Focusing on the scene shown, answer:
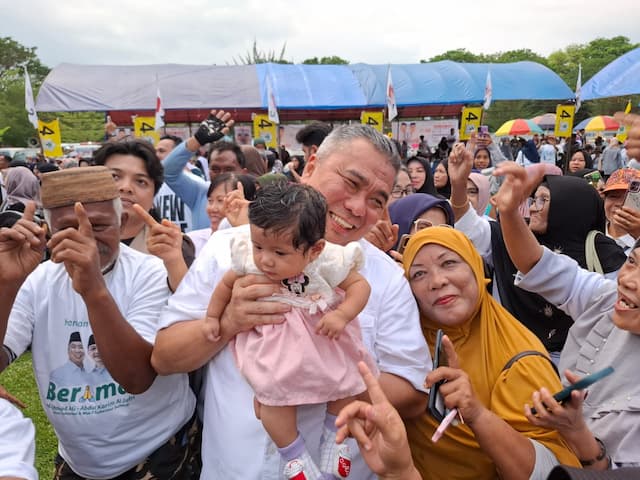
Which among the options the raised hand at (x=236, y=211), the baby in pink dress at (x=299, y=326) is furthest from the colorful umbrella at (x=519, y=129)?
the baby in pink dress at (x=299, y=326)

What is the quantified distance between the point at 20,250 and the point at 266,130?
1244 centimetres

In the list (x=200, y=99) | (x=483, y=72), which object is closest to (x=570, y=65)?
(x=483, y=72)

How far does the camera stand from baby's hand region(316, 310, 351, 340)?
154 centimetres

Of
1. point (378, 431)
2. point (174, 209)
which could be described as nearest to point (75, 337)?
point (378, 431)

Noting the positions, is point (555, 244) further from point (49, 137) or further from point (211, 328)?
point (49, 137)

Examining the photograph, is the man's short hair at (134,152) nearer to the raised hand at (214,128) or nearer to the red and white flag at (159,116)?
the raised hand at (214,128)

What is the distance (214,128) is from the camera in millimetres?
4395

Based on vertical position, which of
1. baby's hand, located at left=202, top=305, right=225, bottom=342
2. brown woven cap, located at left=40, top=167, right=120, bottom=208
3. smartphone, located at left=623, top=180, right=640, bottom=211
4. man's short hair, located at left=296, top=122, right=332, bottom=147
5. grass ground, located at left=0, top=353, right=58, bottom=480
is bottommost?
grass ground, located at left=0, top=353, right=58, bottom=480

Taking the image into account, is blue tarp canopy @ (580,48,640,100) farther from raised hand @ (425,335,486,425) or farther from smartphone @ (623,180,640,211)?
raised hand @ (425,335,486,425)

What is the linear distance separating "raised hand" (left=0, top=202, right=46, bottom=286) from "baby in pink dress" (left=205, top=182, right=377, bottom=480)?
70 centimetres

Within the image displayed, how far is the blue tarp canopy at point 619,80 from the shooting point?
33.3ft

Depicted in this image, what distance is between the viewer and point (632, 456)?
5.73 ft

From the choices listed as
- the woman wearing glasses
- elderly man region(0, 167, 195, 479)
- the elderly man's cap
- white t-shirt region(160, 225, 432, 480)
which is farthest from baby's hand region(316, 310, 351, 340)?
the woman wearing glasses

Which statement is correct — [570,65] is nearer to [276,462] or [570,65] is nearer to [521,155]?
[521,155]
